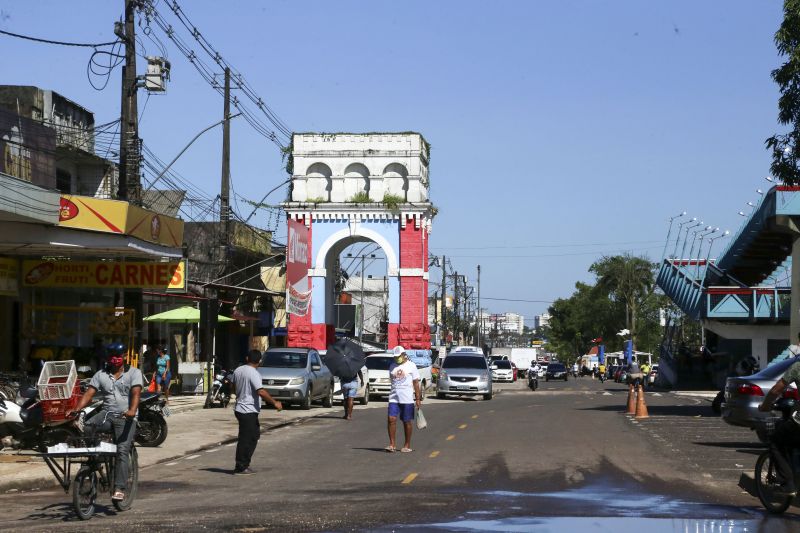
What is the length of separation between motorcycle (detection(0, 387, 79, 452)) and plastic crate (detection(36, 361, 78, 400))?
199 mm

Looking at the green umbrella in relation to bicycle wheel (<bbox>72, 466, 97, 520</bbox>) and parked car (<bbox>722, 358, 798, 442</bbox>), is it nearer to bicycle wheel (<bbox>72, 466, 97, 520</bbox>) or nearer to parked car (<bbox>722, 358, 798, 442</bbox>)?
parked car (<bbox>722, 358, 798, 442</bbox>)

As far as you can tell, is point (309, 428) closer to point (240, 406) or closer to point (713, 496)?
point (240, 406)

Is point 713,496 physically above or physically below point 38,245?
below

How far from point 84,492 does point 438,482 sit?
5.05 meters

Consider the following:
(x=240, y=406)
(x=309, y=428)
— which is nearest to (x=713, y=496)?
(x=240, y=406)

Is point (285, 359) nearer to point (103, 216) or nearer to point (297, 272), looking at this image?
point (103, 216)

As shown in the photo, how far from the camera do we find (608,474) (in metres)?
16.3

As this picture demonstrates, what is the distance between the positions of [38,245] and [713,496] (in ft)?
53.0

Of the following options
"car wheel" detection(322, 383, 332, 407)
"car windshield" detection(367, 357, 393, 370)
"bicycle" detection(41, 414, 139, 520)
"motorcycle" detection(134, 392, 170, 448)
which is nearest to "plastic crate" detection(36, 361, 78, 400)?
"motorcycle" detection(134, 392, 170, 448)

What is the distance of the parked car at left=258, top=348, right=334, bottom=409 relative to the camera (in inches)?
1289

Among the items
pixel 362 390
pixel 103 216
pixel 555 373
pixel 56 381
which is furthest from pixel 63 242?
pixel 555 373

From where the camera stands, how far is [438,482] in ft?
50.0

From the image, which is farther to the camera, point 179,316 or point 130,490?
point 179,316

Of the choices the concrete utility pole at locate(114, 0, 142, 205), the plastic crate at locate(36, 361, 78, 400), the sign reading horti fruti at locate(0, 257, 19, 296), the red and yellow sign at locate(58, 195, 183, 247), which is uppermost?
the concrete utility pole at locate(114, 0, 142, 205)
